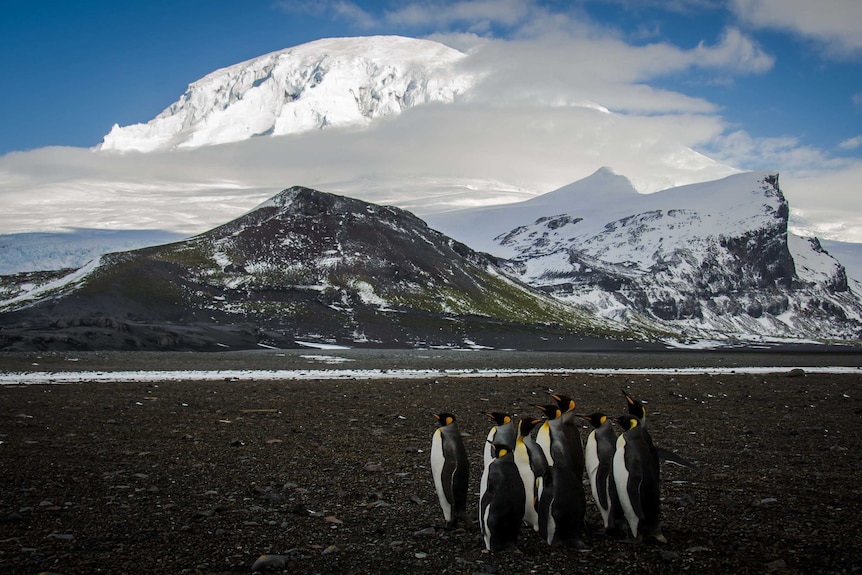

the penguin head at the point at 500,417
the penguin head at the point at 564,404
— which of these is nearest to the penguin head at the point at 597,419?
the penguin head at the point at 564,404

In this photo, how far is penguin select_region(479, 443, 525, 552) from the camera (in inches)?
364

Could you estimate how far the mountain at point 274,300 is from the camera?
330 feet

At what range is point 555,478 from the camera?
9703 mm

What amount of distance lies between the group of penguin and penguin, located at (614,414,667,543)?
13mm

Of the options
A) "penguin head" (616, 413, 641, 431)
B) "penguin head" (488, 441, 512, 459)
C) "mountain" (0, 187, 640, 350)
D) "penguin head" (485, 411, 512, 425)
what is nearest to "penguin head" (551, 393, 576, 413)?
"penguin head" (616, 413, 641, 431)

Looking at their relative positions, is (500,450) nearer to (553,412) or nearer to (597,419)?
(553,412)

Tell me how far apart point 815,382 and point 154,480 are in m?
35.7

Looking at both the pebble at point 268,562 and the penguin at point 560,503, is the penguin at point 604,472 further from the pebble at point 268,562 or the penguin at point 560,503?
the pebble at point 268,562

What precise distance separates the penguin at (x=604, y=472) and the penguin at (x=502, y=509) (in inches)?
58.2

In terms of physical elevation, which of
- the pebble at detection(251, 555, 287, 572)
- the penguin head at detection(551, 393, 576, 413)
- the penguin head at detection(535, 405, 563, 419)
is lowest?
the pebble at detection(251, 555, 287, 572)

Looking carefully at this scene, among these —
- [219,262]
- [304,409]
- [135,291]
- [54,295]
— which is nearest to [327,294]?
[219,262]

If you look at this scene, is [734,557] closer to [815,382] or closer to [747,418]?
[747,418]

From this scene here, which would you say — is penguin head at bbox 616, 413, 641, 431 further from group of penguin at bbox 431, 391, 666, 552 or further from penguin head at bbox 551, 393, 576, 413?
penguin head at bbox 551, 393, 576, 413

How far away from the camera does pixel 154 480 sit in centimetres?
1258
